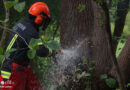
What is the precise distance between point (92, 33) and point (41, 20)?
1113 millimetres

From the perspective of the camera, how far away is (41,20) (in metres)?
3.85

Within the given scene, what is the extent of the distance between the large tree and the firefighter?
763 millimetres

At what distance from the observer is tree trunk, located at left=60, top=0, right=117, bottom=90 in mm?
4297

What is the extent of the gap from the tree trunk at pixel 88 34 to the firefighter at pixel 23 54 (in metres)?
0.76

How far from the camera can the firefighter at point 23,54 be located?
11.8 ft

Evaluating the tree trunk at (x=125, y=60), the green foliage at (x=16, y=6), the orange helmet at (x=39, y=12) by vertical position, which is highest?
the green foliage at (x=16, y=6)

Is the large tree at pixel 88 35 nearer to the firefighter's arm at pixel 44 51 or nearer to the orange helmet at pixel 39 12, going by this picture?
the orange helmet at pixel 39 12

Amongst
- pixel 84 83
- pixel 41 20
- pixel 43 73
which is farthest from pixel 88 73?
pixel 43 73

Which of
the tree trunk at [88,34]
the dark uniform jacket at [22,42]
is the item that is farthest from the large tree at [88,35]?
the dark uniform jacket at [22,42]

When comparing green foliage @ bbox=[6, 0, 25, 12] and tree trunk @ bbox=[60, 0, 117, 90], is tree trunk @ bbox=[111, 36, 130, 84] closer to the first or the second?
tree trunk @ bbox=[60, 0, 117, 90]

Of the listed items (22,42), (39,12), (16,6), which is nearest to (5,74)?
(22,42)

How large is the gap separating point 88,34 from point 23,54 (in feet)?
4.48

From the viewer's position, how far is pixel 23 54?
12.5 ft

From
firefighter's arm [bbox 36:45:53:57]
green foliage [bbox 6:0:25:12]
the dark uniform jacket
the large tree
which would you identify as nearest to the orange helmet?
the dark uniform jacket
